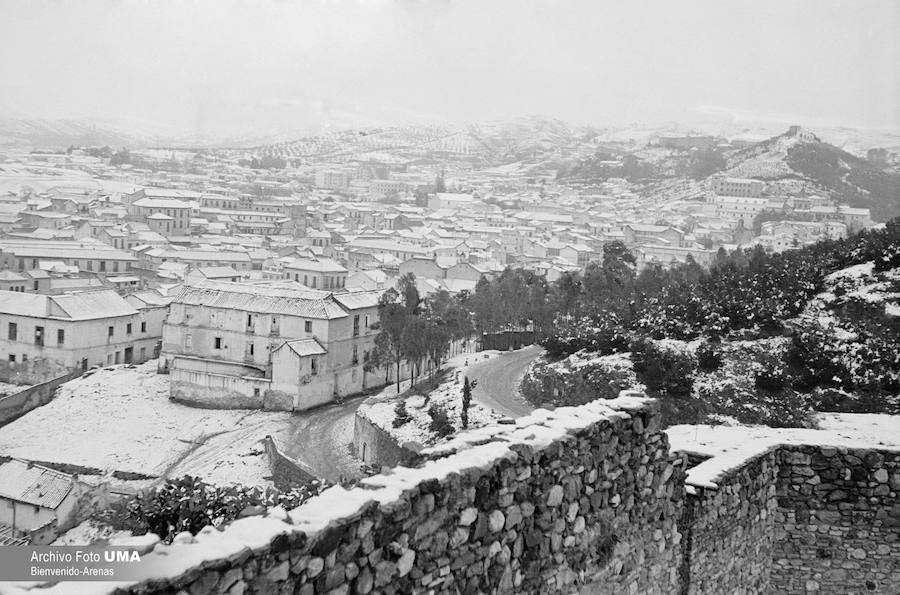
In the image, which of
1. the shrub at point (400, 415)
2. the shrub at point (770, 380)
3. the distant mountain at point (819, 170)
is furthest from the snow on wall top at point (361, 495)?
the distant mountain at point (819, 170)

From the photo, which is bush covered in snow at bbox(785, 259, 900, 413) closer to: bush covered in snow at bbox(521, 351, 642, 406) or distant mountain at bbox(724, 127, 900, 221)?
bush covered in snow at bbox(521, 351, 642, 406)

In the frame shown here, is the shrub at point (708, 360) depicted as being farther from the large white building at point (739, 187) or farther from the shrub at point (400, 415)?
the large white building at point (739, 187)

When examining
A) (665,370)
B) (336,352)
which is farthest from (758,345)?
(336,352)

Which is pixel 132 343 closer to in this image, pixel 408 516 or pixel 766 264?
pixel 766 264

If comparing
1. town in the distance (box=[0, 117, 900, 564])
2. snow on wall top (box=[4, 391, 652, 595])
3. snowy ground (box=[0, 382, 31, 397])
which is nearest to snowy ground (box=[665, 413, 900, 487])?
town in the distance (box=[0, 117, 900, 564])

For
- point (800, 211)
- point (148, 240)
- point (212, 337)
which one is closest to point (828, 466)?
point (212, 337)
